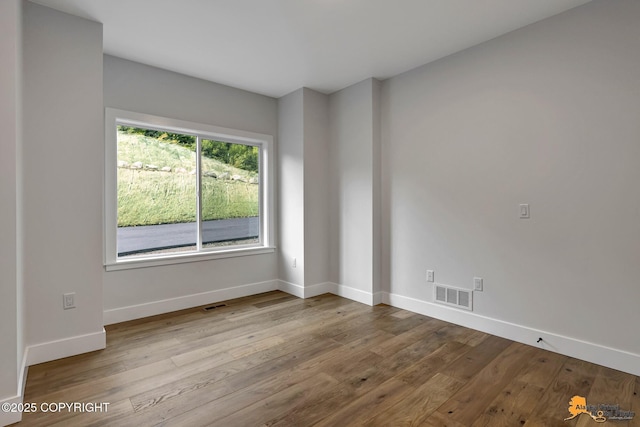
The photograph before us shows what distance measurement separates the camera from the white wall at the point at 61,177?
236 cm

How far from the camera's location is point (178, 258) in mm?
3592

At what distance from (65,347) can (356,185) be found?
3113mm

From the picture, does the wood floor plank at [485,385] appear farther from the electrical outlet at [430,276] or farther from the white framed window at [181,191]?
the white framed window at [181,191]

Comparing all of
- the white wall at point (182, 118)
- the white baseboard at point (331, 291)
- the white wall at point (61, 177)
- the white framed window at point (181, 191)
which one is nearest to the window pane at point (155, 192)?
the white framed window at point (181, 191)

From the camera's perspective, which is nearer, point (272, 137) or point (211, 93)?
point (211, 93)

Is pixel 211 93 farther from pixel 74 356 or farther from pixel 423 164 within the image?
pixel 74 356

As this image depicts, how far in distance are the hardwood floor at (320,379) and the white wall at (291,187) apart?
124 cm

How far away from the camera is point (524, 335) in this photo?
107 inches

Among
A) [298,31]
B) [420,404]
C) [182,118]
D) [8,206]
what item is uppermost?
[298,31]

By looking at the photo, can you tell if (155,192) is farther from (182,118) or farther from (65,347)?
(65,347)

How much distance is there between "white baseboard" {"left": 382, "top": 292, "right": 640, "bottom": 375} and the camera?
2270mm

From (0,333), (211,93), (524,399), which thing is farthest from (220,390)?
(211,93)

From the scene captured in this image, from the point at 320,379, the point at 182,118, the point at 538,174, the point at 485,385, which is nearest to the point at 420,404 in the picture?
the point at 485,385

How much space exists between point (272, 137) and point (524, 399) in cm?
377
